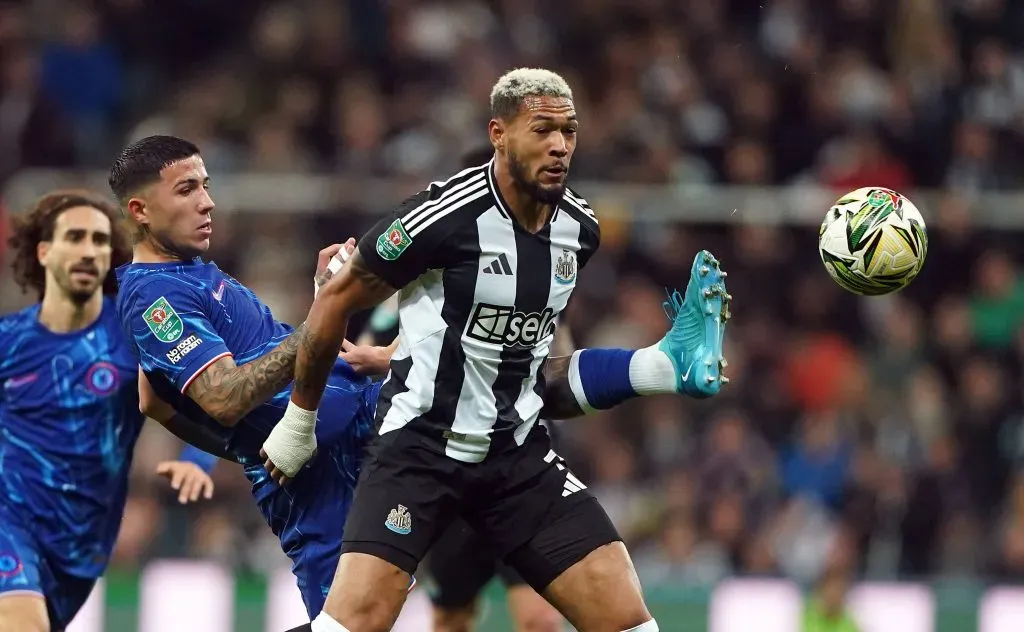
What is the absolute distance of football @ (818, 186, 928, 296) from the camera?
20.4 feet

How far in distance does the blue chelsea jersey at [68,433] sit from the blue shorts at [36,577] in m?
0.05

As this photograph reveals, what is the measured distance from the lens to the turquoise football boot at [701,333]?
233 inches

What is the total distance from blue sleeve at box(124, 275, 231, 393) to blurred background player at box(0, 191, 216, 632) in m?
0.95

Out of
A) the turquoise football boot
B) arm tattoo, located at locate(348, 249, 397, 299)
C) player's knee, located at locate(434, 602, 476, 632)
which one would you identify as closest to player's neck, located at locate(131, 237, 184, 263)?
arm tattoo, located at locate(348, 249, 397, 299)

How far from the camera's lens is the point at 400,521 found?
5.68m

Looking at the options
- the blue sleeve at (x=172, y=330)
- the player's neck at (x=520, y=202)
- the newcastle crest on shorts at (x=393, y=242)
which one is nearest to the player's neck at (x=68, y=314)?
the blue sleeve at (x=172, y=330)

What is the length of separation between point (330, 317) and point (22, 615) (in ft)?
6.44

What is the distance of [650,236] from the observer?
12742 millimetres

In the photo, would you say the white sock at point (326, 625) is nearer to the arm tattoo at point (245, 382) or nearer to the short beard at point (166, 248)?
the arm tattoo at point (245, 382)

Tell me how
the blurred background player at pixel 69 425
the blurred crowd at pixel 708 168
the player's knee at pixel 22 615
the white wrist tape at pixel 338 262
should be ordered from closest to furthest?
the white wrist tape at pixel 338 262 < the player's knee at pixel 22 615 < the blurred background player at pixel 69 425 < the blurred crowd at pixel 708 168

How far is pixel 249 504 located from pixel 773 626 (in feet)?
12.2

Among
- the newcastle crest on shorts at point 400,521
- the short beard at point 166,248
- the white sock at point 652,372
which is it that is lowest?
the newcastle crest on shorts at point 400,521

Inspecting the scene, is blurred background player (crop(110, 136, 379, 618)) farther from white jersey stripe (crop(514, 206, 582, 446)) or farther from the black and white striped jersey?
white jersey stripe (crop(514, 206, 582, 446))

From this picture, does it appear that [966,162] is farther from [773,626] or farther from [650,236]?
[773,626]
